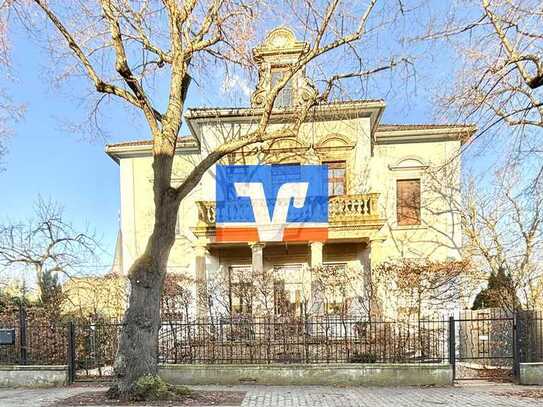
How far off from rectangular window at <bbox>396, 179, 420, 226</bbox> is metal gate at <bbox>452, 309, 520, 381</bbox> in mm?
7495

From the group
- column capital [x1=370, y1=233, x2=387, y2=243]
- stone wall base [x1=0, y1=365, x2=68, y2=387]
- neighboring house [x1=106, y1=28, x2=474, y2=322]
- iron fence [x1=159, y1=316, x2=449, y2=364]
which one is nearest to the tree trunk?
iron fence [x1=159, y1=316, x2=449, y2=364]

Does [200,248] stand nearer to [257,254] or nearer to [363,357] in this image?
[257,254]

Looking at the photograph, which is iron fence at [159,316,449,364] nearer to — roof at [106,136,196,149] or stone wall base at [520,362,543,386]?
stone wall base at [520,362,543,386]

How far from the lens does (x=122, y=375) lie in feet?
27.8

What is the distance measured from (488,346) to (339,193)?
8997mm

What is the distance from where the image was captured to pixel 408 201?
66.3 ft

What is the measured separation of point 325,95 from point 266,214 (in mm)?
9096

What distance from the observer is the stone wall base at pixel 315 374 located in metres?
10.5

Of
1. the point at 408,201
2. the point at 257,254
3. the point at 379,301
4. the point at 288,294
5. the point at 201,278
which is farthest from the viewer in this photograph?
the point at 408,201

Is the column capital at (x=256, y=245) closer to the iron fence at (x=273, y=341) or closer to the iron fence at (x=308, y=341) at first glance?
the iron fence at (x=273, y=341)

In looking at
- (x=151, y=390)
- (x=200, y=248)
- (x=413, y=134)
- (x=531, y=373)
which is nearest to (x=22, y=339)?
(x=151, y=390)

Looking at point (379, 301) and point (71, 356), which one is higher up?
point (379, 301)

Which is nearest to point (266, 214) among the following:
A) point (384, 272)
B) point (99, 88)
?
point (384, 272)

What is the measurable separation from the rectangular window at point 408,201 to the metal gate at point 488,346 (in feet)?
24.6
